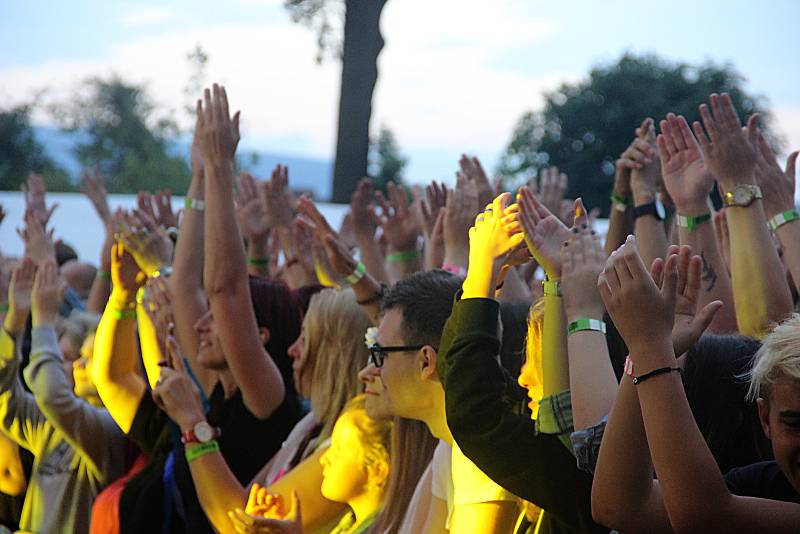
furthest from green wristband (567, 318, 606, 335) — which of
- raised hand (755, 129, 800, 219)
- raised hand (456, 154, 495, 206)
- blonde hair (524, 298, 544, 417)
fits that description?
raised hand (456, 154, 495, 206)

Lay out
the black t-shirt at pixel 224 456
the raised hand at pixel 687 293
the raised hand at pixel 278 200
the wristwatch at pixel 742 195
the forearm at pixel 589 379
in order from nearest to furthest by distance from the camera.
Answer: the raised hand at pixel 687 293
the forearm at pixel 589 379
the wristwatch at pixel 742 195
the black t-shirt at pixel 224 456
the raised hand at pixel 278 200

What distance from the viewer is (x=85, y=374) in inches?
178

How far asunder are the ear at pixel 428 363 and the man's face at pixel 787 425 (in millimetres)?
1097

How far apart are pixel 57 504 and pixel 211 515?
1246 mm

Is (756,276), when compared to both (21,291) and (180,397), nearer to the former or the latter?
(180,397)

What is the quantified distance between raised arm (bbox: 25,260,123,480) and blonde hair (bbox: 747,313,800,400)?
2905mm

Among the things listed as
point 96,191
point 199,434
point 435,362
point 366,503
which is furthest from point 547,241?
point 96,191

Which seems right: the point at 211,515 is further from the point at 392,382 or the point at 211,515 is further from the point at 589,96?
the point at 589,96

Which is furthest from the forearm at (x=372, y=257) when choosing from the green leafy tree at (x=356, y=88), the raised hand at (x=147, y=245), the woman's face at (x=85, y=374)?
the green leafy tree at (x=356, y=88)

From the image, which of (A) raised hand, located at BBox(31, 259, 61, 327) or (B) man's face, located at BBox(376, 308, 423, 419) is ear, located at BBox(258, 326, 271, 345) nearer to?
(A) raised hand, located at BBox(31, 259, 61, 327)

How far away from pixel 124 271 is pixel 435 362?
1891mm

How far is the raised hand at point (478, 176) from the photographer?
390 centimetres

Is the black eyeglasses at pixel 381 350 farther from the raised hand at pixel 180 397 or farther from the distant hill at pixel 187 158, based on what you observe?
the distant hill at pixel 187 158

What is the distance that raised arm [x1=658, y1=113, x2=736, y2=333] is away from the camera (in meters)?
3.08
